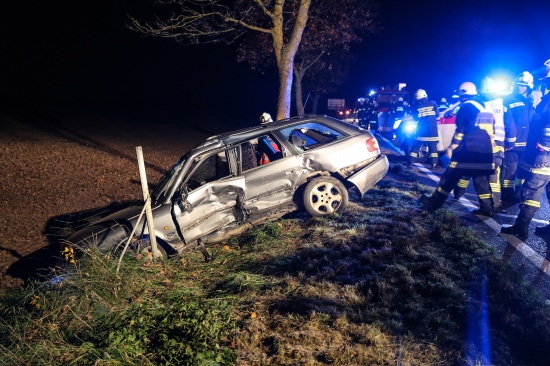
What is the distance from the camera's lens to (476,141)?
6.00m

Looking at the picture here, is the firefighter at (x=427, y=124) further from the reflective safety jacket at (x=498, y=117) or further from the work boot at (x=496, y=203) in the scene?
the work boot at (x=496, y=203)

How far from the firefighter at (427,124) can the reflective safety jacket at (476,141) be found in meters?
3.36

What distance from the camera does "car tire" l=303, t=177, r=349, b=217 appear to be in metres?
6.02

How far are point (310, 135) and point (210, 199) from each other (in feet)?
6.56

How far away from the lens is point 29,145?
12602mm

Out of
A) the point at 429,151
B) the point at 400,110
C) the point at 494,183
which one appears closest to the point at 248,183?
the point at 494,183

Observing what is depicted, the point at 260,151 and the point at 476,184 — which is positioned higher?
the point at 260,151

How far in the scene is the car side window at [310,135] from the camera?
241 inches

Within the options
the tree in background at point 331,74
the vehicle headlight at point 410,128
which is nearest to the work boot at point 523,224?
the vehicle headlight at point 410,128

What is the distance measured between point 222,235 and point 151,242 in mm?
1073

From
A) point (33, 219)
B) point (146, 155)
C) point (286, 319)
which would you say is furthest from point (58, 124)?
point (286, 319)

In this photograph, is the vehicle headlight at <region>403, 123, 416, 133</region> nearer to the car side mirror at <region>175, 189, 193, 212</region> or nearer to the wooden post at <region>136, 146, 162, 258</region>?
the car side mirror at <region>175, 189, 193, 212</region>

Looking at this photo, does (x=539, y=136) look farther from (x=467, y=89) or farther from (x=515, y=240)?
(x=467, y=89)

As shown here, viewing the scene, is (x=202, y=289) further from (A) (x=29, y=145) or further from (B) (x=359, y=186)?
(A) (x=29, y=145)
